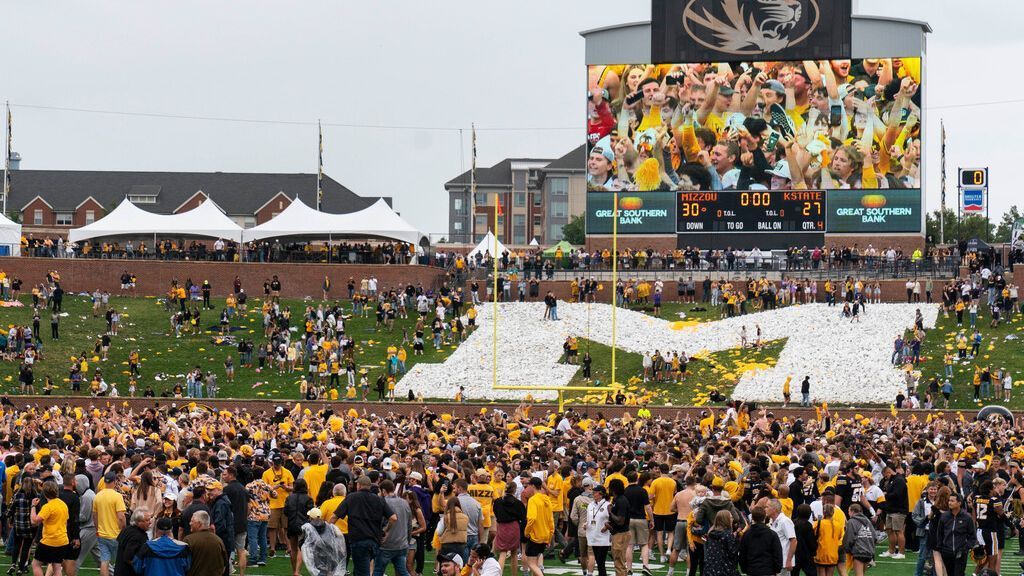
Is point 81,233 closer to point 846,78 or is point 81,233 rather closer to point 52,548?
point 846,78

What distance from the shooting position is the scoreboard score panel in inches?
2264

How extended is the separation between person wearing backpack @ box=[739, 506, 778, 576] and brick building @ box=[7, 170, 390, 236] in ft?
310

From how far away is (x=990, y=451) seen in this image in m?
22.7

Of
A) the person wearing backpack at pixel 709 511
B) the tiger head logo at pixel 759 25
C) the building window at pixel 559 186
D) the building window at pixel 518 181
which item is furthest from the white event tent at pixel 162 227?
the building window at pixel 518 181

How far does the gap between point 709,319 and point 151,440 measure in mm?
30949

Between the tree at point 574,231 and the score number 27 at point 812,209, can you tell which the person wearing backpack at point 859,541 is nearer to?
the score number 27 at point 812,209

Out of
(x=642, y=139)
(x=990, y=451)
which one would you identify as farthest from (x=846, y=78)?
(x=990, y=451)

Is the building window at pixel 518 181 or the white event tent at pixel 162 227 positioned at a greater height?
the building window at pixel 518 181

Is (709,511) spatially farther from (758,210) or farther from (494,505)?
(758,210)

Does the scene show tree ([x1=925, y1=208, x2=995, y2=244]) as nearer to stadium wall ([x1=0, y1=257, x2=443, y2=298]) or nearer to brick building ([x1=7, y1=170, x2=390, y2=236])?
brick building ([x1=7, y1=170, x2=390, y2=236])

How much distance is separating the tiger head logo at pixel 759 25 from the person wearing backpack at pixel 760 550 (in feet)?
148

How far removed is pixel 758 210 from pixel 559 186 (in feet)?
224

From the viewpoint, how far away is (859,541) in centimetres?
1579

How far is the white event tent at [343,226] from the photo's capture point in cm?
5772
